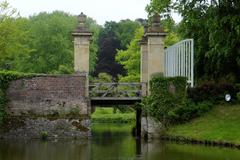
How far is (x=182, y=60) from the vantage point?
36.0 meters

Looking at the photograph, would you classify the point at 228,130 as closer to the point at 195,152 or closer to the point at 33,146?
the point at 195,152

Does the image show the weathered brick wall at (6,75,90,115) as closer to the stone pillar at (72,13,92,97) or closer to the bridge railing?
the stone pillar at (72,13,92,97)

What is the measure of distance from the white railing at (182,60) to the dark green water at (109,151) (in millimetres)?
6188

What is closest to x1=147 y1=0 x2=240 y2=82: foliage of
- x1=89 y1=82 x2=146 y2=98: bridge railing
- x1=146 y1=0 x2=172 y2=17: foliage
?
x1=146 y1=0 x2=172 y2=17: foliage

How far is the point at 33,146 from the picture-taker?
94.8 feet

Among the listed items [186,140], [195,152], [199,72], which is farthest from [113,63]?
[195,152]

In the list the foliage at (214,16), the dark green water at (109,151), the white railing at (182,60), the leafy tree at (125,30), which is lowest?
the dark green water at (109,151)

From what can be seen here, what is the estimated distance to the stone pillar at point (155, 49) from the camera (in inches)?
1414

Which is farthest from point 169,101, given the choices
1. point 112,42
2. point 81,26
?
point 112,42

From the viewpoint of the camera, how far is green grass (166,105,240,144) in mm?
28706

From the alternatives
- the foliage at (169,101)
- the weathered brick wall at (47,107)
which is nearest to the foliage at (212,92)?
the foliage at (169,101)

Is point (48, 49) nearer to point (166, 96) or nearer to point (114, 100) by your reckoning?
point (114, 100)

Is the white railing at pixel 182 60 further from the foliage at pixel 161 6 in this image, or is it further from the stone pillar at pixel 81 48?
the stone pillar at pixel 81 48

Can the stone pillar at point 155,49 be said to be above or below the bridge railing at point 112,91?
above
